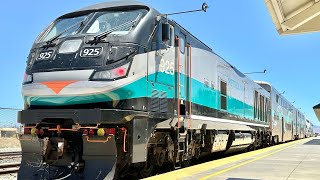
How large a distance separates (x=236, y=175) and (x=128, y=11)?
13.4 ft

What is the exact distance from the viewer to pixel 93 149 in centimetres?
672

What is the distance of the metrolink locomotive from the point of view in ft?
22.1

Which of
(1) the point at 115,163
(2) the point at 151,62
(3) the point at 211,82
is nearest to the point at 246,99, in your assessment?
(3) the point at 211,82

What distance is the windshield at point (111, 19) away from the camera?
7559mm

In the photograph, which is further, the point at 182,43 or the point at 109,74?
the point at 182,43

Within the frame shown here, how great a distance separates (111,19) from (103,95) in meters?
1.81

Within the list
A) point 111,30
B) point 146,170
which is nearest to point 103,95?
point 111,30

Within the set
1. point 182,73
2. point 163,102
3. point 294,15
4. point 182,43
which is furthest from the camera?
point 182,43

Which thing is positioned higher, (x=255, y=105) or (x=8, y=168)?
(x=255, y=105)

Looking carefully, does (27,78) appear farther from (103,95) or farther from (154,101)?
(154,101)

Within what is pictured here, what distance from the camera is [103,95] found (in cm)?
673

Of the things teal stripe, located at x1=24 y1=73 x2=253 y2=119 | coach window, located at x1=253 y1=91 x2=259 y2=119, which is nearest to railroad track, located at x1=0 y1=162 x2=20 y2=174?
teal stripe, located at x1=24 y1=73 x2=253 y2=119

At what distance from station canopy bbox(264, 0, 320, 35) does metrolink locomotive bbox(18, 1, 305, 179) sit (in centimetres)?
234

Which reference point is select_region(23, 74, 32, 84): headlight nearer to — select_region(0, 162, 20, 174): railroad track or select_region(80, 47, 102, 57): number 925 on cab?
select_region(80, 47, 102, 57): number 925 on cab
